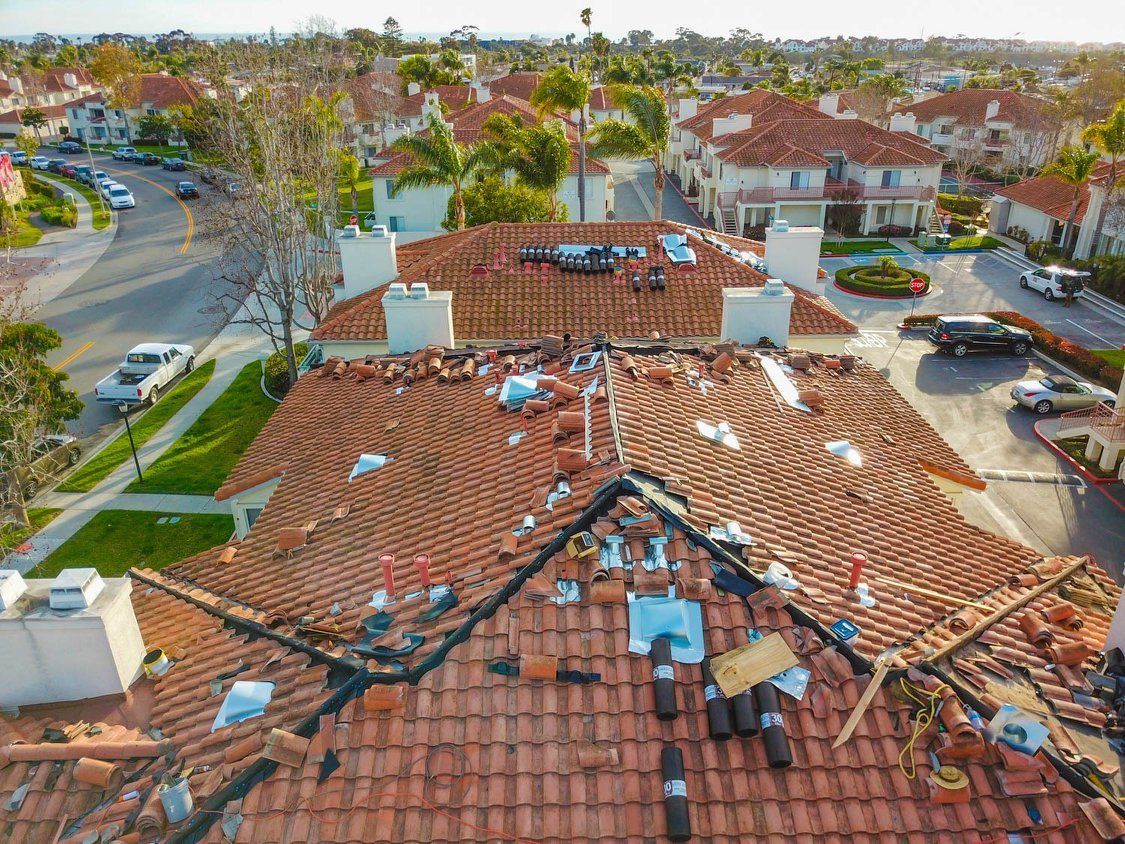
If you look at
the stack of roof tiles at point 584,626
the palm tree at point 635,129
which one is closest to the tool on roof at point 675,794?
the stack of roof tiles at point 584,626

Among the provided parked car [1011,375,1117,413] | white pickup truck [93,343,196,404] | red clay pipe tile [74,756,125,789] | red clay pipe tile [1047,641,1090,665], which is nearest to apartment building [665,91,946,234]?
parked car [1011,375,1117,413]

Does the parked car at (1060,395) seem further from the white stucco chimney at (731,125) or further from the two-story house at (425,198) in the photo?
the white stucco chimney at (731,125)

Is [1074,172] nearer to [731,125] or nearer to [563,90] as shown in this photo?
[731,125]

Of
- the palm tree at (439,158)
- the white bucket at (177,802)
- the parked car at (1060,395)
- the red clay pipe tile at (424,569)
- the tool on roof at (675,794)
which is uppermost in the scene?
the palm tree at (439,158)

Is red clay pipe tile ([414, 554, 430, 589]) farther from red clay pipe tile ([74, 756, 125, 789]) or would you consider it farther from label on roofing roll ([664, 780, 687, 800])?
label on roofing roll ([664, 780, 687, 800])

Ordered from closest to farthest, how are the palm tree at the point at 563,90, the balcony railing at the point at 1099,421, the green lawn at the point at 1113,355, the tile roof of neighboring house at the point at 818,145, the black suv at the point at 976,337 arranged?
the balcony railing at the point at 1099,421 → the green lawn at the point at 1113,355 → the black suv at the point at 976,337 → the palm tree at the point at 563,90 → the tile roof of neighboring house at the point at 818,145

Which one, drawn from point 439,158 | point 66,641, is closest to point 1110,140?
point 439,158
